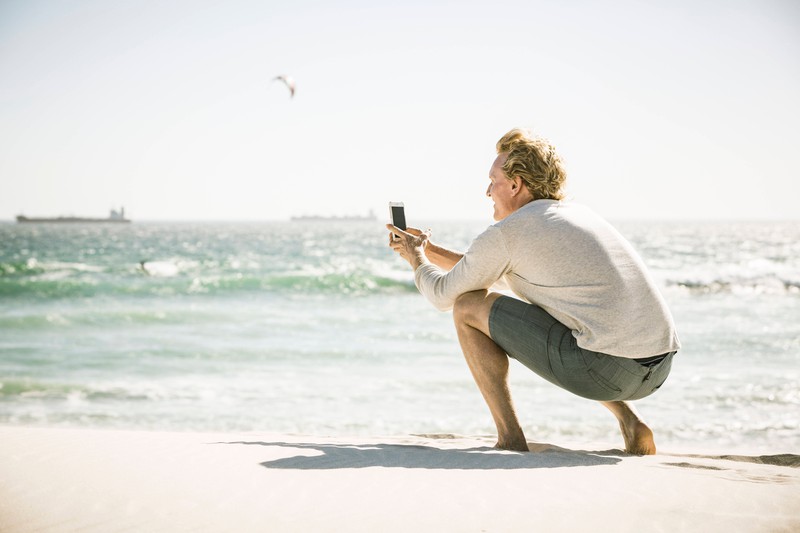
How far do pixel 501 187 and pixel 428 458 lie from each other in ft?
3.68

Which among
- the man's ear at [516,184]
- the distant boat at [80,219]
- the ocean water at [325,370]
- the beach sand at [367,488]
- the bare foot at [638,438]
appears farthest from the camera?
the distant boat at [80,219]

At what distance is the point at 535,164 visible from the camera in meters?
2.70

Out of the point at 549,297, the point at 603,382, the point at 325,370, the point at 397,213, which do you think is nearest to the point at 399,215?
the point at 397,213

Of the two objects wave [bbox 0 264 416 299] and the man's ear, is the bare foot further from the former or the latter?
wave [bbox 0 264 416 299]

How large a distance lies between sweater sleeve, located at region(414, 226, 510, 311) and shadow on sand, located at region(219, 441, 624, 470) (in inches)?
24.3

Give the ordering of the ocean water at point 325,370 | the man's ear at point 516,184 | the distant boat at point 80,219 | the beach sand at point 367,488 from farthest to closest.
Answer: the distant boat at point 80,219 < the ocean water at point 325,370 < the man's ear at point 516,184 < the beach sand at point 367,488

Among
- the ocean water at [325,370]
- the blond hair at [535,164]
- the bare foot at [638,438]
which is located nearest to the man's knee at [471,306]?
the blond hair at [535,164]

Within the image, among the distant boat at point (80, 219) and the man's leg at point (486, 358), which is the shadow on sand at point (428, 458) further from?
the distant boat at point (80, 219)

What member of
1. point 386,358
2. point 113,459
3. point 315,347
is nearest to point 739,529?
point 113,459

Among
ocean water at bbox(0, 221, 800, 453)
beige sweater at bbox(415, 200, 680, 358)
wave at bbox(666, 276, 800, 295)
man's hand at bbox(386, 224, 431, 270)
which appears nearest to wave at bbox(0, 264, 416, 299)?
ocean water at bbox(0, 221, 800, 453)

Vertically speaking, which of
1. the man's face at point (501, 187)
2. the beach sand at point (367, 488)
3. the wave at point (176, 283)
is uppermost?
the man's face at point (501, 187)

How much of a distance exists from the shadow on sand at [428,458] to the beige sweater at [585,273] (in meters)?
0.52

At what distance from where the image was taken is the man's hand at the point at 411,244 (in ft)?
10.1

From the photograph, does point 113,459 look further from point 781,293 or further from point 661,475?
point 781,293
